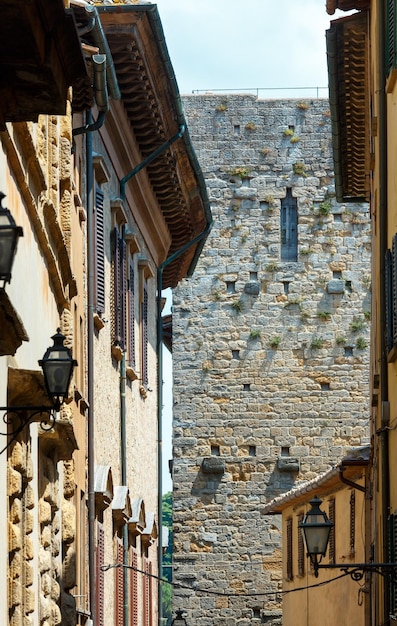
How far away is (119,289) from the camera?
69.5ft

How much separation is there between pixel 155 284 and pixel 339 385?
478 inches

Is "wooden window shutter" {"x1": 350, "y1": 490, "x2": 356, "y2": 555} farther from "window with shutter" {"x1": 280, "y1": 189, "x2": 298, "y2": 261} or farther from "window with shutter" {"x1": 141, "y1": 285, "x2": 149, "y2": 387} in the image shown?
"window with shutter" {"x1": 280, "y1": 189, "x2": 298, "y2": 261}

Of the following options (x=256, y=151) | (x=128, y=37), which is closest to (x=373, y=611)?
(x=128, y=37)

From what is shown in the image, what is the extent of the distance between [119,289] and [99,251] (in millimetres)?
1935

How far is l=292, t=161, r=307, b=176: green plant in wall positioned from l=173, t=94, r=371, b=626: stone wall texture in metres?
0.05

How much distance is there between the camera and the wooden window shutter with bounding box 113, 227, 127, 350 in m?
20.8

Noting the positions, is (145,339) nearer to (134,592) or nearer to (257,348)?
(134,592)

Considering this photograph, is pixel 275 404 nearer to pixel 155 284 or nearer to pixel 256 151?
pixel 256 151

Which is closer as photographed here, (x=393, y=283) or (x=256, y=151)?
(x=393, y=283)

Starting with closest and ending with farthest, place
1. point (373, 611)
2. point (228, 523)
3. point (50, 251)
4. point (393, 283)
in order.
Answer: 1. point (50, 251)
2. point (393, 283)
3. point (373, 611)
4. point (228, 523)

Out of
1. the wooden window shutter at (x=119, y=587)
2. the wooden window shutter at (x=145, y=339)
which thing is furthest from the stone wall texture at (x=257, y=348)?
the wooden window shutter at (x=119, y=587)

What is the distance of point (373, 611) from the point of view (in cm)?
2056

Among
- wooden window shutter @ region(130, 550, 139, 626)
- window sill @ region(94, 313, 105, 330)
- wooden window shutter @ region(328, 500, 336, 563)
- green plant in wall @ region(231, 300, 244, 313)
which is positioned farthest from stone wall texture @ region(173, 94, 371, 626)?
window sill @ region(94, 313, 105, 330)

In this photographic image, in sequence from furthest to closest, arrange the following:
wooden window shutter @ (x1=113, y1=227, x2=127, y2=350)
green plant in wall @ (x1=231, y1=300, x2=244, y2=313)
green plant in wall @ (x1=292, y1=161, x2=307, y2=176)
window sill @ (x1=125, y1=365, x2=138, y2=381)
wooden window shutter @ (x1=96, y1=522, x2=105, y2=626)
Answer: green plant in wall @ (x1=292, y1=161, x2=307, y2=176)
green plant in wall @ (x1=231, y1=300, x2=244, y2=313)
window sill @ (x1=125, y1=365, x2=138, y2=381)
wooden window shutter @ (x1=113, y1=227, x2=127, y2=350)
wooden window shutter @ (x1=96, y1=522, x2=105, y2=626)
